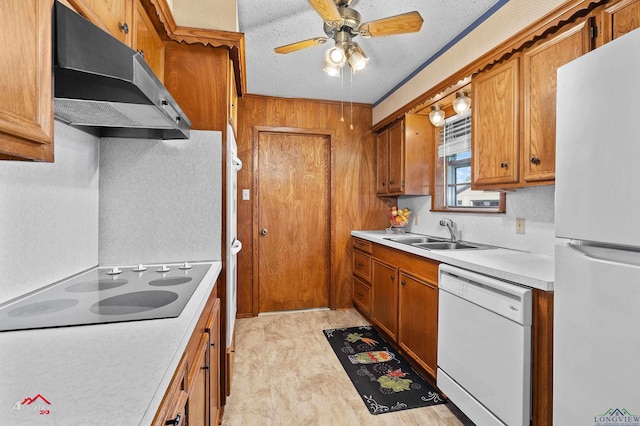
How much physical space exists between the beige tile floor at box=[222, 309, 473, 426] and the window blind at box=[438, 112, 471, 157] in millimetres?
2052

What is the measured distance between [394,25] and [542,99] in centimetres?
87

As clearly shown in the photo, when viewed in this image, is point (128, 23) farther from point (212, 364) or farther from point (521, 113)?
point (521, 113)

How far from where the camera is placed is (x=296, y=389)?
82.7 inches

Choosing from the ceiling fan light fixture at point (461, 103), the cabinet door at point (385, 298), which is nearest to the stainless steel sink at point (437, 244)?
the cabinet door at point (385, 298)

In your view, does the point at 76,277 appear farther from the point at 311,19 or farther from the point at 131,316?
the point at 311,19

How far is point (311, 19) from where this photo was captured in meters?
2.10

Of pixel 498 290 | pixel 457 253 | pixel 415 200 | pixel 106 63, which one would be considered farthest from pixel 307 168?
pixel 106 63

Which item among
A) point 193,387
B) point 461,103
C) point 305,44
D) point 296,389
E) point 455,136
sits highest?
point 305,44

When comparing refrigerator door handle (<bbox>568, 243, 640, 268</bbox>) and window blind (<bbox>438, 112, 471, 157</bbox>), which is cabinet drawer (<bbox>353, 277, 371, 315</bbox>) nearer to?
window blind (<bbox>438, 112, 471, 157</bbox>)

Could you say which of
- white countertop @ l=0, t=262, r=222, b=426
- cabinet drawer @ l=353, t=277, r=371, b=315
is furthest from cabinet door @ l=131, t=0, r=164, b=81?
cabinet drawer @ l=353, t=277, r=371, b=315

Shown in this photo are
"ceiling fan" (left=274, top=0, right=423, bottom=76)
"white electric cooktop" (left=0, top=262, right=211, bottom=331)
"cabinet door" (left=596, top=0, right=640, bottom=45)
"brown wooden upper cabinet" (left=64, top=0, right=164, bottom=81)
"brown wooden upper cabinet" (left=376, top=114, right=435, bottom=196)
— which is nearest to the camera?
"white electric cooktop" (left=0, top=262, right=211, bottom=331)

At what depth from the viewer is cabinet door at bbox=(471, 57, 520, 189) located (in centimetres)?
182

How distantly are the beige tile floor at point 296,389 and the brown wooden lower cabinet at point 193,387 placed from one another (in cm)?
62

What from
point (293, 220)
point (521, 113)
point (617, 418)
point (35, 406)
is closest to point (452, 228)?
point (521, 113)
